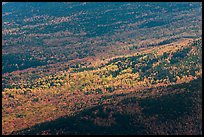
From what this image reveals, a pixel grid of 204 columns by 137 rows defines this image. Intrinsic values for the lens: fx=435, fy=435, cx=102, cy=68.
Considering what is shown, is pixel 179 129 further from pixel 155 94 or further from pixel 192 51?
pixel 192 51

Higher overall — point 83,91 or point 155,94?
point 155,94

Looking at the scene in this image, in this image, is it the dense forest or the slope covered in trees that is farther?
the slope covered in trees

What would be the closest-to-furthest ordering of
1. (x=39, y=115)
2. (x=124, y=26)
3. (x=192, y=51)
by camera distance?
(x=39, y=115)
(x=192, y=51)
(x=124, y=26)

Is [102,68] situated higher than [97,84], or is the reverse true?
[97,84]

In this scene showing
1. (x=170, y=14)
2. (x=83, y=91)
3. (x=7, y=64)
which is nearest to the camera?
(x=83, y=91)

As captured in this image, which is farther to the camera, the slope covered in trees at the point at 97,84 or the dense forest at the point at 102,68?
the slope covered in trees at the point at 97,84

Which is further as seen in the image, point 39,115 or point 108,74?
point 108,74

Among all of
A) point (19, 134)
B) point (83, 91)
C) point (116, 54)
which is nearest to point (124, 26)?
point (116, 54)

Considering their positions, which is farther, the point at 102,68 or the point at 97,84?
the point at 102,68
